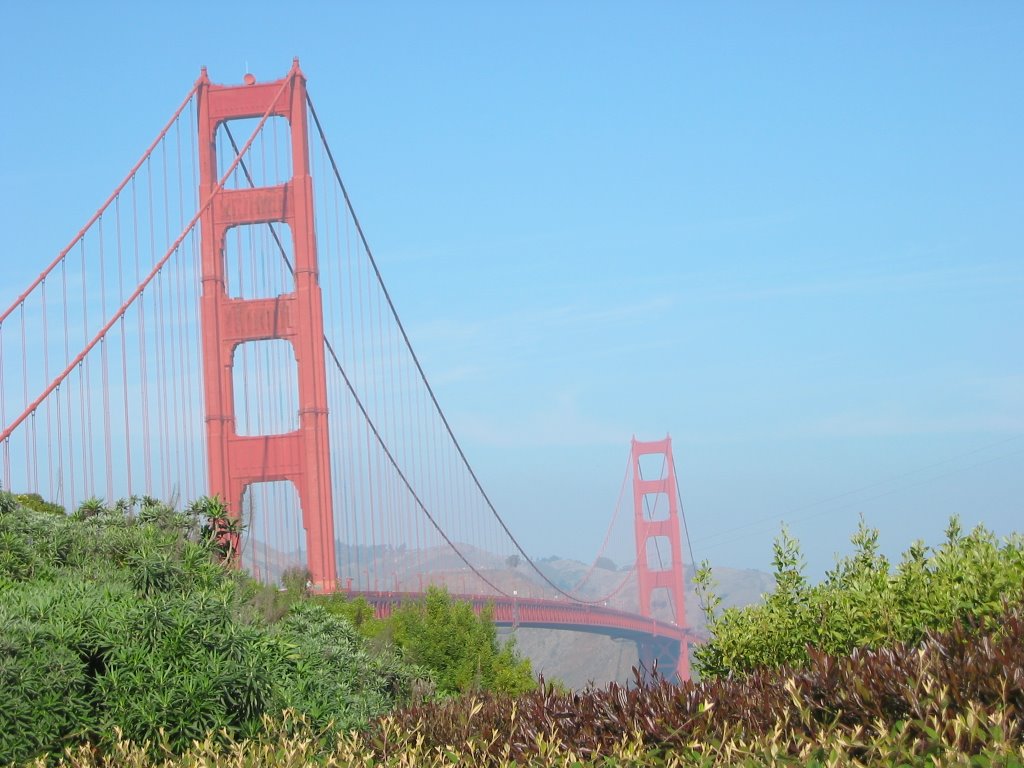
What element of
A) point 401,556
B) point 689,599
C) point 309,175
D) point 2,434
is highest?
point 309,175

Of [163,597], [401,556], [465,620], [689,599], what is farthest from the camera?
[689,599]

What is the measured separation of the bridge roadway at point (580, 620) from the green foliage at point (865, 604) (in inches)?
644

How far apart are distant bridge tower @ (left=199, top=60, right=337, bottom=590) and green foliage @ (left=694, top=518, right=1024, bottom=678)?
20690 millimetres

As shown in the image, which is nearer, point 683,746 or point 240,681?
point 683,746

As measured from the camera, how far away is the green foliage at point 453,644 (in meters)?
22.2

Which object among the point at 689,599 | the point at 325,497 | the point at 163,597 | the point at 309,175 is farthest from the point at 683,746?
the point at 689,599

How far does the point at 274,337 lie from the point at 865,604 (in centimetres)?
2514

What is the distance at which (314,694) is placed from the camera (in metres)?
8.67

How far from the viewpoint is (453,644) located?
22.9m

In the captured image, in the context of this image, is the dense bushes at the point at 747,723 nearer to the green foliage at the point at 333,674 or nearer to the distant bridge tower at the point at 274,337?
the green foliage at the point at 333,674

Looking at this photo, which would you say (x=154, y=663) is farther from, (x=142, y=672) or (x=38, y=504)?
(x=38, y=504)

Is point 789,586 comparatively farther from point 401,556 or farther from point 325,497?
point 401,556

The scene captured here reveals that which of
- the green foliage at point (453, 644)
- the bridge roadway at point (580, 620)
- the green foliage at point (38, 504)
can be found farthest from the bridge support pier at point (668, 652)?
the green foliage at point (38, 504)

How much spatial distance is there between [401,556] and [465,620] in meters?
16.0
